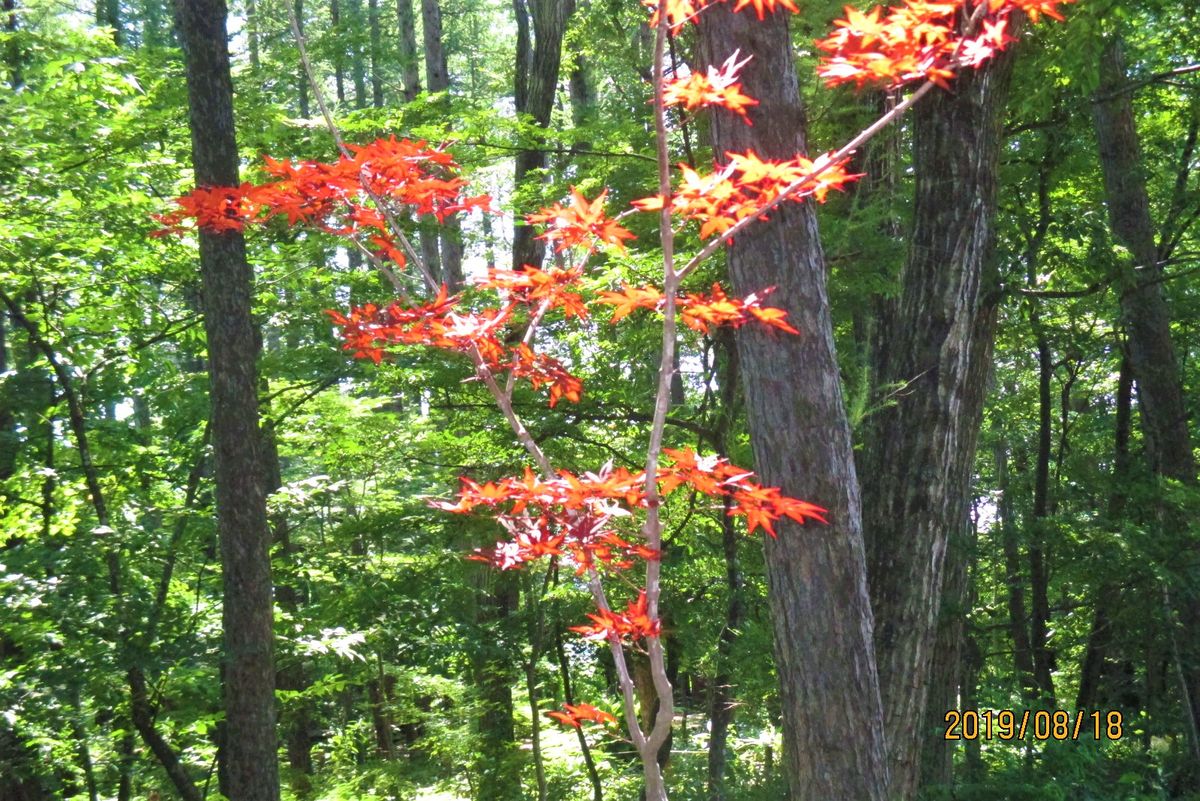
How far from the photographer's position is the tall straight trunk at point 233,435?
498cm

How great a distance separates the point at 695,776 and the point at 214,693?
359 centimetres

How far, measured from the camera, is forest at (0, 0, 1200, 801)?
3025 millimetres

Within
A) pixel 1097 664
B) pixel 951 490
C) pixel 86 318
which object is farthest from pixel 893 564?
pixel 86 318

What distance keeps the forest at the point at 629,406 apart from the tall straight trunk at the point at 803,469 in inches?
0.5

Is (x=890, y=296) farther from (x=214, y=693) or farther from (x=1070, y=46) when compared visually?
(x=214, y=693)

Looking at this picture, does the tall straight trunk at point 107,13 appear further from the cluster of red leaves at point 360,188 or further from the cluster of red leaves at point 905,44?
the cluster of red leaves at point 905,44

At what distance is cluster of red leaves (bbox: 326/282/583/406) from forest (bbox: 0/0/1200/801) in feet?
0.07

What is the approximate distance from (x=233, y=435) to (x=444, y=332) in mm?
2879

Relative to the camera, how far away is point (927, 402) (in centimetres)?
385

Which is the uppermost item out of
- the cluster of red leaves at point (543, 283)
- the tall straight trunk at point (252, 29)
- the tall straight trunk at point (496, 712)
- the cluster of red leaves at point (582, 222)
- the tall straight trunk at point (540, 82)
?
the tall straight trunk at point (252, 29)

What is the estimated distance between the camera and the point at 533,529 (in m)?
2.60

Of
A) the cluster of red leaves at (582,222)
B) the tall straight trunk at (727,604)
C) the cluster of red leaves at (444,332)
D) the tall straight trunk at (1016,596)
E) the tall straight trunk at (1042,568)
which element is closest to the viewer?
the cluster of red leaves at (582,222)

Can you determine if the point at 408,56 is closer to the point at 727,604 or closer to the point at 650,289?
the point at 727,604
